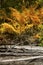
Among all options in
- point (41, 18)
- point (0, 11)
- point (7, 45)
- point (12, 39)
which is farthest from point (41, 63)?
point (0, 11)

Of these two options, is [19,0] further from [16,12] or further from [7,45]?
[7,45]

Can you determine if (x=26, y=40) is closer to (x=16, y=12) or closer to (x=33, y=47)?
(x=33, y=47)

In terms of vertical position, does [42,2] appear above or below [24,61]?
above

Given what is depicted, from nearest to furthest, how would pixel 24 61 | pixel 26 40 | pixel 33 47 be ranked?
pixel 24 61
pixel 33 47
pixel 26 40

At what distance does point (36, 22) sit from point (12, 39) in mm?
1124

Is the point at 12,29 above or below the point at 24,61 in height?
above

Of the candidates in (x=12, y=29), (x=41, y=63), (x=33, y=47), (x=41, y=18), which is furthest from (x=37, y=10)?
(x=41, y=63)

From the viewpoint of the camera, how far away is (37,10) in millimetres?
8133

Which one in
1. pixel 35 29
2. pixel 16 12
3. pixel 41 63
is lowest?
pixel 41 63

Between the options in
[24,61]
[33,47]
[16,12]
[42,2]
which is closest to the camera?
[24,61]

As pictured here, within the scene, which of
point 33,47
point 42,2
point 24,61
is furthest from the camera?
point 42,2

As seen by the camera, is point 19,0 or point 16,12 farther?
point 19,0

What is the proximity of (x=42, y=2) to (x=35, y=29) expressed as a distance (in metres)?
1.25

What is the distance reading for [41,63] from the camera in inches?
231
